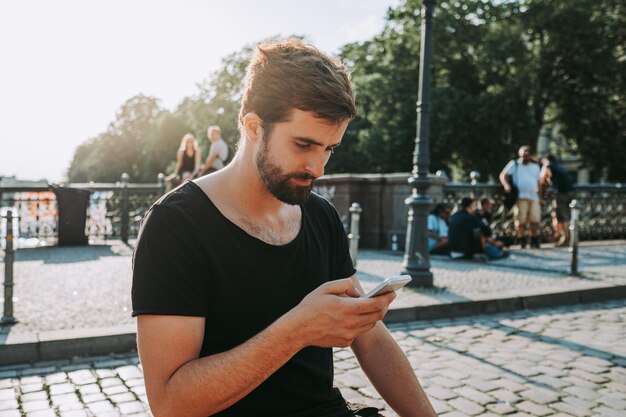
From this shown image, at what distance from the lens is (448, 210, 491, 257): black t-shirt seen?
1134cm

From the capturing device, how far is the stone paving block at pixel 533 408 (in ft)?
12.4

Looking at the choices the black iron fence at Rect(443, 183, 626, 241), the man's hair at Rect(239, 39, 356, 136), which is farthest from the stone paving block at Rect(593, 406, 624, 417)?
the black iron fence at Rect(443, 183, 626, 241)

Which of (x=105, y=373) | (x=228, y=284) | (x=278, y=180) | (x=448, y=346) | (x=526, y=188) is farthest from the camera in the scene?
(x=526, y=188)

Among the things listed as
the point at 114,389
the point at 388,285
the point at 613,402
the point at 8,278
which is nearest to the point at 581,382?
the point at 613,402

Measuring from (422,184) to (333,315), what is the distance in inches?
260

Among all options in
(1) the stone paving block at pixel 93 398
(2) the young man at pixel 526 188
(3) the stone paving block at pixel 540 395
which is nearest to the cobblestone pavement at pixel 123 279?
(2) the young man at pixel 526 188

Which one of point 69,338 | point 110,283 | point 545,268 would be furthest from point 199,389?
point 545,268

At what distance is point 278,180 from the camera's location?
75.7 inches

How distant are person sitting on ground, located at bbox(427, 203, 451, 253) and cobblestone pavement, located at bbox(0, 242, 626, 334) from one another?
56 centimetres

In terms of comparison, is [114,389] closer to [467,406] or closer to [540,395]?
[467,406]

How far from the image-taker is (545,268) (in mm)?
10016

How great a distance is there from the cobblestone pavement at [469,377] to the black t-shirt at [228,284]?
210 cm

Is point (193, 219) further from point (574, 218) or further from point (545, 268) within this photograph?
point (545, 268)

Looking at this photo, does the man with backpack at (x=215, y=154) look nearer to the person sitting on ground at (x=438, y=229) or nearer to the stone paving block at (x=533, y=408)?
the person sitting on ground at (x=438, y=229)
